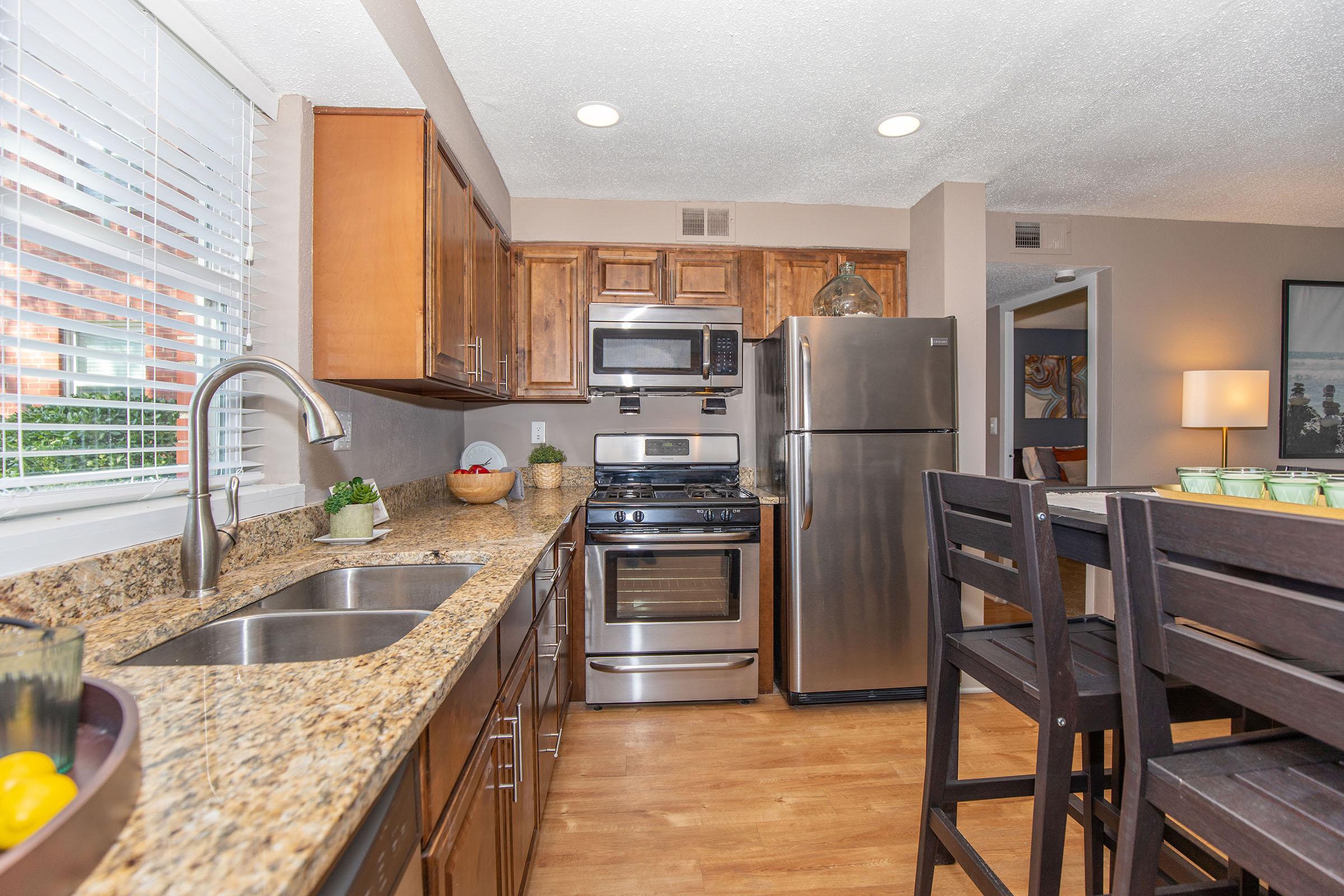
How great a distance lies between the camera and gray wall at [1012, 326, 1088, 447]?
596 centimetres

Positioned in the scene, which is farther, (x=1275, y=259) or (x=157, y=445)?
(x=1275, y=259)

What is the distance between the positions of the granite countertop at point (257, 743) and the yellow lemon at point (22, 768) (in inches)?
2.7

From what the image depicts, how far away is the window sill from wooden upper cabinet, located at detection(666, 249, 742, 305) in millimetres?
2079

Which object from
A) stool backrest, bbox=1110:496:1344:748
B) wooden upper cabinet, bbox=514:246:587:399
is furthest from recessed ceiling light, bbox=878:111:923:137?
stool backrest, bbox=1110:496:1344:748

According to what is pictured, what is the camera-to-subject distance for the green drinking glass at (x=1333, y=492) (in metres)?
1.08

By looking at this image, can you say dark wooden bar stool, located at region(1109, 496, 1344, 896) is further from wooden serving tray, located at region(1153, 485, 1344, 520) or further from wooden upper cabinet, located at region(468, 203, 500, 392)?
wooden upper cabinet, located at region(468, 203, 500, 392)

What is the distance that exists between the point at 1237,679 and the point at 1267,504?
593mm

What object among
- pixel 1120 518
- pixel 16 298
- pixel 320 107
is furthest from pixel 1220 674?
pixel 320 107

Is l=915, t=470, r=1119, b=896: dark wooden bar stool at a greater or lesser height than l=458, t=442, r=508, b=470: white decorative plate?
lesser

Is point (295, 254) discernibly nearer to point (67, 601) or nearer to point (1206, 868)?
point (67, 601)

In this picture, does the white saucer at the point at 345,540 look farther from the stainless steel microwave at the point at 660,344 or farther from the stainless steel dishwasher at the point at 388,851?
the stainless steel microwave at the point at 660,344

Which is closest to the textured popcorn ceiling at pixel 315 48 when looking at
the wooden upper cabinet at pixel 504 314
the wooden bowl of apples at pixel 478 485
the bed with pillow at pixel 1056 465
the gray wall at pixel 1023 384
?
the wooden upper cabinet at pixel 504 314

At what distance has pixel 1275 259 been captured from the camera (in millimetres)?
3309

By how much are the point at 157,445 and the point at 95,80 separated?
2.22ft
